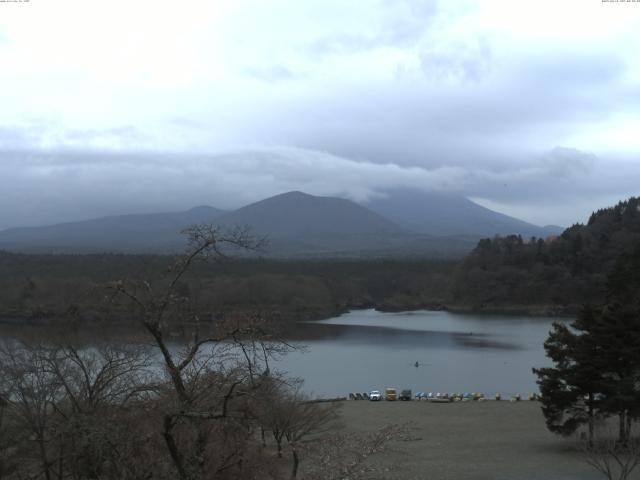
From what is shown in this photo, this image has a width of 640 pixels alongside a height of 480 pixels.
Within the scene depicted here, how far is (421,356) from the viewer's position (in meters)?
36.0

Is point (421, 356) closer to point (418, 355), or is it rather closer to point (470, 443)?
point (418, 355)

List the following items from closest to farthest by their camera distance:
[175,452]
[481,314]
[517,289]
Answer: [175,452] → [481,314] → [517,289]

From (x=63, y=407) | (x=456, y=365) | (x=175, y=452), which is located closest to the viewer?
(x=175, y=452)

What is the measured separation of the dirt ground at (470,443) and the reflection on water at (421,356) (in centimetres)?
352

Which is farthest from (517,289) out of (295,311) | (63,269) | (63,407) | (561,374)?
(63,407)

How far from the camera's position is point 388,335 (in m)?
46.0

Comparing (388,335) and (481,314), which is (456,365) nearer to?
(388,335)

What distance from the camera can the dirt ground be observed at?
13.1 m

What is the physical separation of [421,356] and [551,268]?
35.1m

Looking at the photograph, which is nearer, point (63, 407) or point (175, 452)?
point (175, 452)

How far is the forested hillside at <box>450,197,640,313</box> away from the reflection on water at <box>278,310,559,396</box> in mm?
8822

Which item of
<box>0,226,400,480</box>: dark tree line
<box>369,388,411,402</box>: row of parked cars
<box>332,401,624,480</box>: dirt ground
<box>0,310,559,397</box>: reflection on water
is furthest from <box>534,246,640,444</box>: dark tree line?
<box>369,388,411,402</box>: row of parked cars

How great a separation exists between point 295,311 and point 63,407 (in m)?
51.2

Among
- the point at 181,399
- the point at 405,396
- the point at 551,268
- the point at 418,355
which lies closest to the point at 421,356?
the point at 418,355
